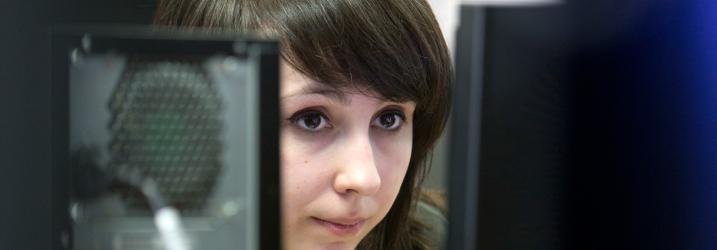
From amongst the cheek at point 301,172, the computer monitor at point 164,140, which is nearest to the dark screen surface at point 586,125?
the computer monitor at point 164,140

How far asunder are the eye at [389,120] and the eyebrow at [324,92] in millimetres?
87

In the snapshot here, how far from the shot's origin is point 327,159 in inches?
25.8

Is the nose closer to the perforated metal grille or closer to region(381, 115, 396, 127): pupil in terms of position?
region(381, 115, 396, 127): pupil

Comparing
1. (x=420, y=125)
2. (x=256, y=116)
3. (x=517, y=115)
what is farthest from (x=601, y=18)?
(x=420, y=125)

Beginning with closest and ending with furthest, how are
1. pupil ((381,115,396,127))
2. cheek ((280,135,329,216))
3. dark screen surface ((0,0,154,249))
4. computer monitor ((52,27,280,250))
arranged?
1. computer monitor ((52,27,280,250))
2. dark screen surface ((0,0,154,249))
3. cheek ((280,135,329,216))
4. pupil ((381,115,396,127))

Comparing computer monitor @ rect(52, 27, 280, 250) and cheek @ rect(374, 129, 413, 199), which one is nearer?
computer monitor @ rect(52, 27, 280, 250)

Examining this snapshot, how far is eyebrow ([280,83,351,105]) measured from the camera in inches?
26.2

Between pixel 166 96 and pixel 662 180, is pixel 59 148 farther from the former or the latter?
pixel 662 180

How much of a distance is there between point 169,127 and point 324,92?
388mm

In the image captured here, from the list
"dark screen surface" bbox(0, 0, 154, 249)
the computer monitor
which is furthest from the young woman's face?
the computer monitor

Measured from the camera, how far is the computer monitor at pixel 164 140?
11.5 inches

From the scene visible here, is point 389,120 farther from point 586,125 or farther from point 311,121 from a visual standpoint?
point 586,125

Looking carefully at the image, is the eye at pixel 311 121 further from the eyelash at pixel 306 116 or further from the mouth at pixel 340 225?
the mouth at pixel 340 225

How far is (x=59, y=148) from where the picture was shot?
305 millimetres
